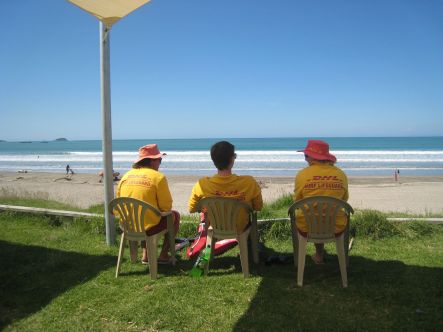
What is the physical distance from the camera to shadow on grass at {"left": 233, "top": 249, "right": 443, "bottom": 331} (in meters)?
2.56

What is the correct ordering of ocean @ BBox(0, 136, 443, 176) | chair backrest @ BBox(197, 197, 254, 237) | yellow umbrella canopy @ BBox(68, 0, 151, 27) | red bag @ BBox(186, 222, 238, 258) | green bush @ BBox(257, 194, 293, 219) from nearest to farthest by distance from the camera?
chair backrest @ BBox(197, 197, 254, 237)
yellow umbrella canopy @ BBox(68, 0, 151, 27)
red bag @ BBox(186, 222, 238, 258)
green bush @ BBox(257, 194, 293, 219)
ocean @ BBox(0, 136, 443, 176)

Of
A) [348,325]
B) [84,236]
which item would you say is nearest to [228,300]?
[348,325]

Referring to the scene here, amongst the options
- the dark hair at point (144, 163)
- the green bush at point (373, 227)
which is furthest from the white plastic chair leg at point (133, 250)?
the green bush at point (373, 227)

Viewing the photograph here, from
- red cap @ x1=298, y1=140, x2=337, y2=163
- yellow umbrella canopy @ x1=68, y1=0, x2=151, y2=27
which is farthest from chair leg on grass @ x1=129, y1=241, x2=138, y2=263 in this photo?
yellow umbrella canopy @ x1=68, y1=0, x2=151, y2=27

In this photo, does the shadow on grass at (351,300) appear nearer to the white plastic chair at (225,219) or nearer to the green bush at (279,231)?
the white plastic chair at (225,219)

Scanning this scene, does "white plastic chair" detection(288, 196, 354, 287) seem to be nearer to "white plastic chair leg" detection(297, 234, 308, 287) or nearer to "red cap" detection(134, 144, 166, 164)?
"white plastic chair leg" detection(297, 234, 308, 287)

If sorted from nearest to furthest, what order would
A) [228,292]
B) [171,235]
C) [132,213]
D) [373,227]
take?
[228,292], [132,213], [171,235], [373,227]

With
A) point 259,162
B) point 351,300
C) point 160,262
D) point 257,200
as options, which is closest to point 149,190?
point 160,262

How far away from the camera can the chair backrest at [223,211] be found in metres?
3.46

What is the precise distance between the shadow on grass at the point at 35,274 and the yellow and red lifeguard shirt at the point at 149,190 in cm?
87

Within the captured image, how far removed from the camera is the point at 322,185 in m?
3.48

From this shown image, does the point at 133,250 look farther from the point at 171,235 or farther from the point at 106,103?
the point at 106,103

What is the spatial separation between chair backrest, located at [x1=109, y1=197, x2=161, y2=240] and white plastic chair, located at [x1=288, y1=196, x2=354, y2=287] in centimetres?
144

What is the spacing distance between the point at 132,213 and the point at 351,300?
218 cm
